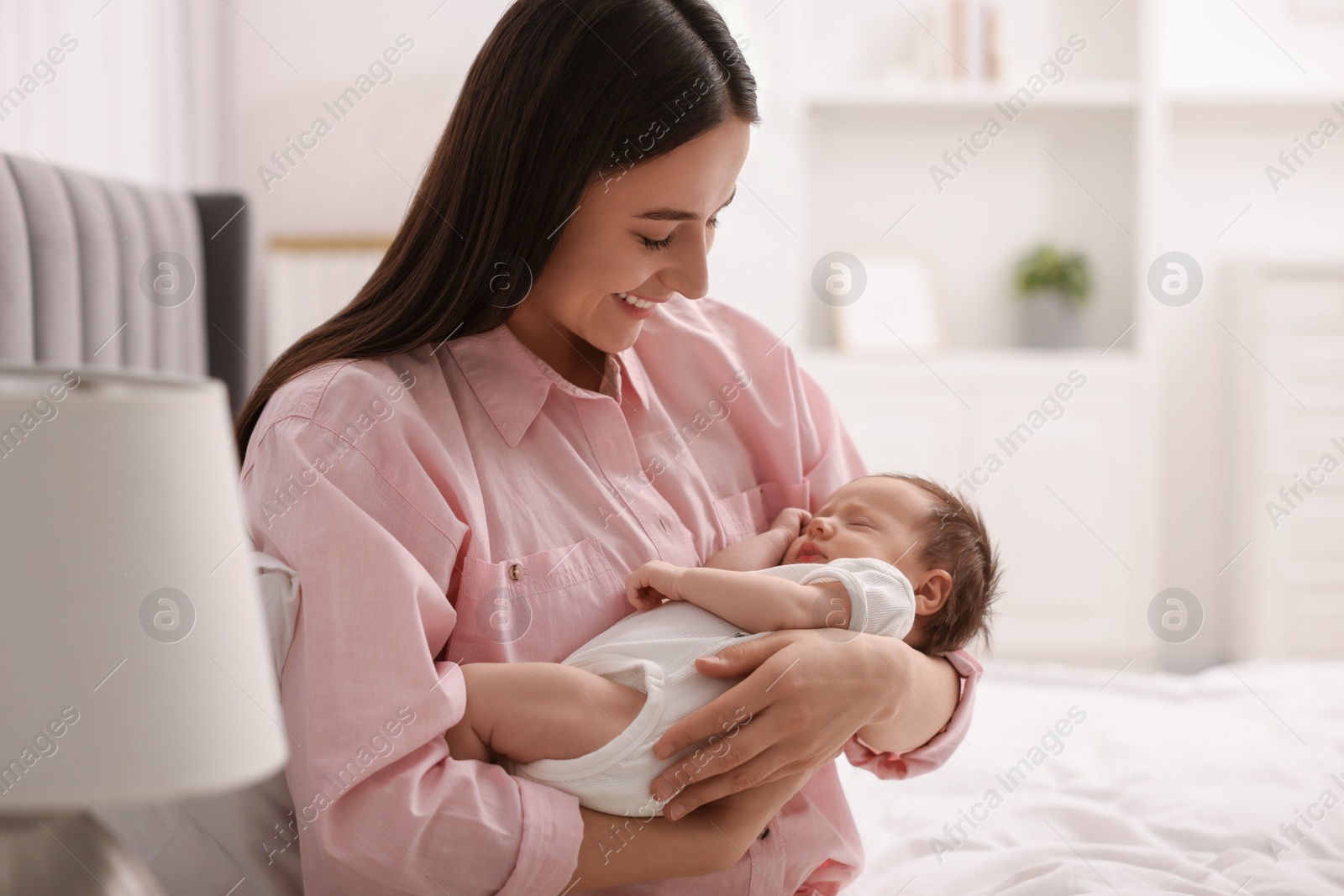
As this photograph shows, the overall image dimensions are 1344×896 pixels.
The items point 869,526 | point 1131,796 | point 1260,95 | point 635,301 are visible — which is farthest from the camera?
point 1260,95

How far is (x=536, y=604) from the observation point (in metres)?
1.21

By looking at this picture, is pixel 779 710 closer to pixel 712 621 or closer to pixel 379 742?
pixel 712 621

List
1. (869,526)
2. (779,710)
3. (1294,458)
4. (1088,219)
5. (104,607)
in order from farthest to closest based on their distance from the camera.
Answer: (1088,219) → (1294,458) → (869,526) → (779,710) → (104,607)

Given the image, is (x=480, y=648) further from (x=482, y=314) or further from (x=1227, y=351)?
(x=1227, y=351)

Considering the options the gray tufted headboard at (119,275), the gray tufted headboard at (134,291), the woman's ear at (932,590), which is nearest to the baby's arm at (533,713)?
the gray tufted headboard at (134,291)

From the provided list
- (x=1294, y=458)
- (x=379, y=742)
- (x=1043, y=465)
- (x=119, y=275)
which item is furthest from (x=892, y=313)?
(x=379, y=742)

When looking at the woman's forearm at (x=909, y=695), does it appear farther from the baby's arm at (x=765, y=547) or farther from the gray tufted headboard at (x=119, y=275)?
the gray tufted headboard at (x=119, y=275)

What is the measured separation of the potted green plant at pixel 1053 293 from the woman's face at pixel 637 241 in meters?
2.92

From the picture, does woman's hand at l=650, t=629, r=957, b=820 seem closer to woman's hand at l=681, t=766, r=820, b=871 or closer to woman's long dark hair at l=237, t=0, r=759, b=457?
woman's hand at l=681, t=766, r=820, b=871

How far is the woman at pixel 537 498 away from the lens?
1.03 metres

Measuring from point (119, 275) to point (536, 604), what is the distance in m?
1.45

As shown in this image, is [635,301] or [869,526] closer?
[635,301]

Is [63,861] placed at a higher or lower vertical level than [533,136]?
lower

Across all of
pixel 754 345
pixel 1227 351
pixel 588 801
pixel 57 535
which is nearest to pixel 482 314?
pixel 754 345
